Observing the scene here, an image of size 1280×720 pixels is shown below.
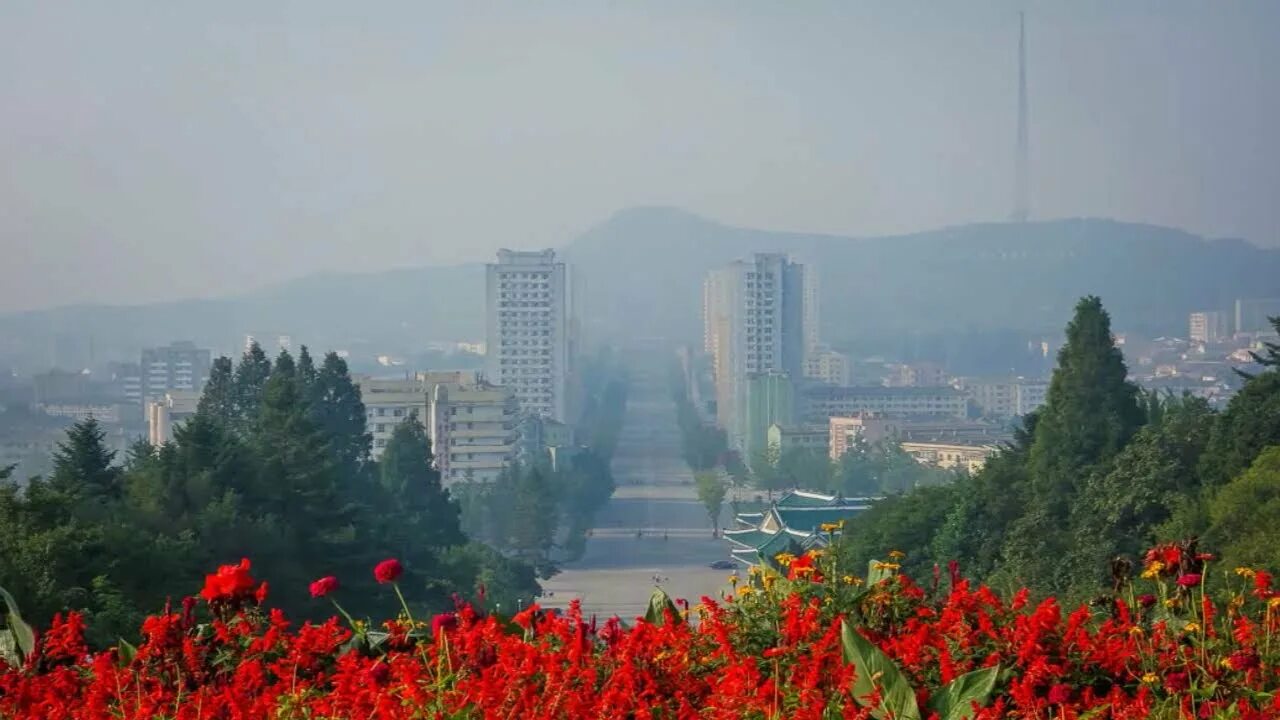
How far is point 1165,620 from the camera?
3.42 meters

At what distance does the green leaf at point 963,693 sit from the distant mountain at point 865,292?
72.4 meters

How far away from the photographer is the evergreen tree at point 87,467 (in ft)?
52.3

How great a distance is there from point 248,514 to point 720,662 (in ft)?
45.5

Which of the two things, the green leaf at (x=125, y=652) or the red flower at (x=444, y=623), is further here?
the green leaf at (x=125, y=652)

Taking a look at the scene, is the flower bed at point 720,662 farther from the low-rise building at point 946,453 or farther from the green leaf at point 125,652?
the low-rise building at point 946,453

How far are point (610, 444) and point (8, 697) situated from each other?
65296 millimetres

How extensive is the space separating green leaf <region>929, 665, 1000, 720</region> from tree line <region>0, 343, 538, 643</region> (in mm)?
6839

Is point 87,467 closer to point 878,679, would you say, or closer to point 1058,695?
point 878,679

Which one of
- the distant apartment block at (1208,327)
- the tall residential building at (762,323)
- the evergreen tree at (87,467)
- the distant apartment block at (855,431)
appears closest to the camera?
the evergreen tree at (87,467)

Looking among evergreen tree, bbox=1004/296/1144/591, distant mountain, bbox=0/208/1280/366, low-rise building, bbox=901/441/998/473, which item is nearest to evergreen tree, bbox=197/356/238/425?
evergreen tree, bbox=1004/296/1144/591

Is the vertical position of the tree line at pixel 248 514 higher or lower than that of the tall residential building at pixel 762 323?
lower

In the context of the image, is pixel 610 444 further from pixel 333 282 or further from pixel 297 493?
pixel 297 493

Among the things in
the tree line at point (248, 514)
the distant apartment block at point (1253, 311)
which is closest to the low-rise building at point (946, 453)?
the tree line at point (248, 514)

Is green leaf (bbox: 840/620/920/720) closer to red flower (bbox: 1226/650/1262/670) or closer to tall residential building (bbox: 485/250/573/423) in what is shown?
red flower (bbox: 1226/650/1262/670)
